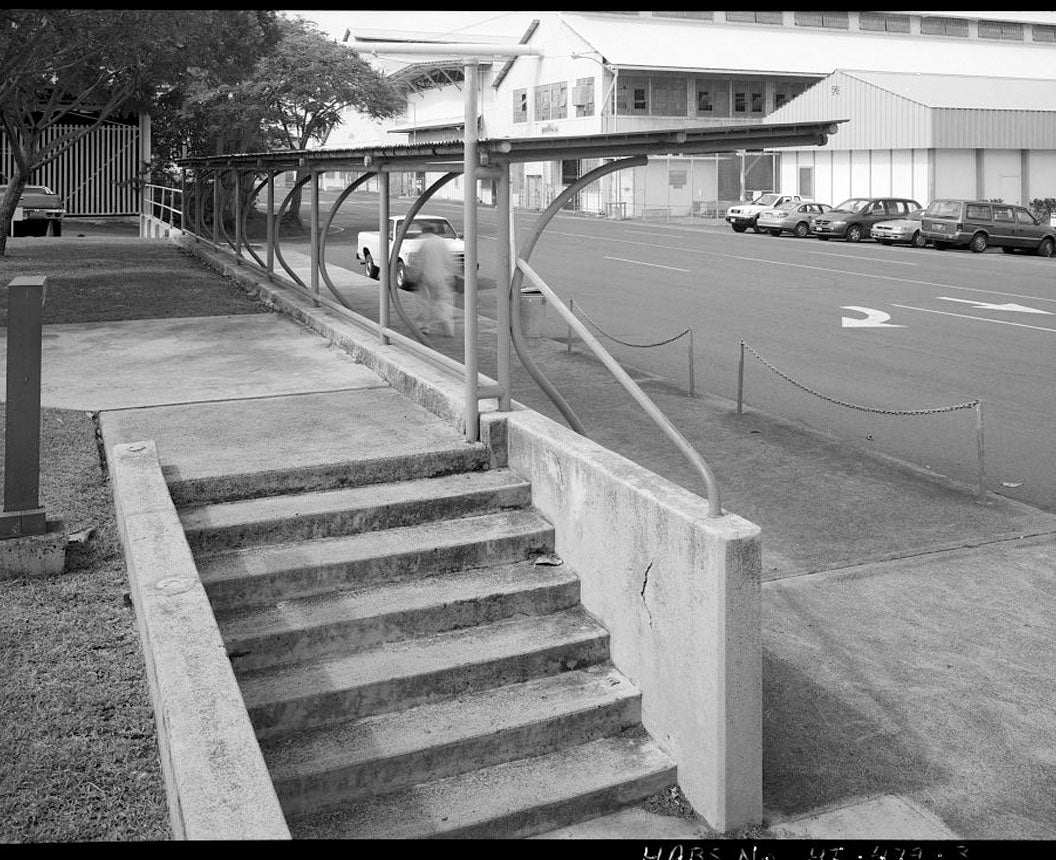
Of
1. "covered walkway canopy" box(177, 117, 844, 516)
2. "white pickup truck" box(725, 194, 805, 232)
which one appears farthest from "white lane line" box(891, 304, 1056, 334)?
"white pickup truck" box(725, 194, 805, 232)

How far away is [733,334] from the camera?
1788 centimetres

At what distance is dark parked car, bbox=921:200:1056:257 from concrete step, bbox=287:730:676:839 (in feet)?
114

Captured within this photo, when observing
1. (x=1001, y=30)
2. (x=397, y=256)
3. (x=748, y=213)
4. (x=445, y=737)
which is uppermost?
(x=1001, y=30)

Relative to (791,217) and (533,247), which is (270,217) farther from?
(791,217)

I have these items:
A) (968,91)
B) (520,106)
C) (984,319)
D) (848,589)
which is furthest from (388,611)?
(520,106)

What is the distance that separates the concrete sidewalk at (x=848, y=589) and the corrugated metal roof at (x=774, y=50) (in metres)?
50.7

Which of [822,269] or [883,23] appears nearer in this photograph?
[822,269]

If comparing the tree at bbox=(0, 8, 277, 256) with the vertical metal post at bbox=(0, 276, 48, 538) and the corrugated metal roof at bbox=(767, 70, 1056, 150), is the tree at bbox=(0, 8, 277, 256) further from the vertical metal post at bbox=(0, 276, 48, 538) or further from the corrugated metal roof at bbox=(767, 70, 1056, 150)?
the corrugated metal roof at bbox=(767, 70, 1056, 150)

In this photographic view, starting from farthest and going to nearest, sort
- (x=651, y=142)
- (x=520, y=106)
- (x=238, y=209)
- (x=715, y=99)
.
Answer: (x=520, y=106), (x=715, y=99), (x=238, y=209), (x=651, y=142)

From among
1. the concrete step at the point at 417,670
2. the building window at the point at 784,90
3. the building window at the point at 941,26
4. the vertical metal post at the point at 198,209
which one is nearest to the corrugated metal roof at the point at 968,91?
the building window at the point at 784,90

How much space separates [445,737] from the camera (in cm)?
512

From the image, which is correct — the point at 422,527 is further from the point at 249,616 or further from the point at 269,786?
the point at 269,786

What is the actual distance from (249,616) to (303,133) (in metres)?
36.1

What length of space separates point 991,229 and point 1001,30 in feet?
175
